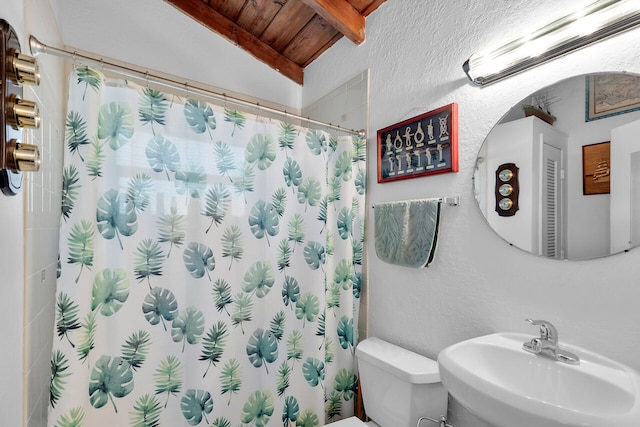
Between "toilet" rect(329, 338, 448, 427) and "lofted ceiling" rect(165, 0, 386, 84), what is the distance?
5.94 feet

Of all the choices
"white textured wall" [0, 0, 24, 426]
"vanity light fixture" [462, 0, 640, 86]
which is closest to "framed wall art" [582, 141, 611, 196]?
"vanity light fixture" [462, 0, 640, 86]

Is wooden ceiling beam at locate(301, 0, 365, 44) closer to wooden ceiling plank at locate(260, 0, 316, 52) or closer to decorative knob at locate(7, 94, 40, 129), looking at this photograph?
wooden ceiling plank at locate(260, 0, 316, 52)

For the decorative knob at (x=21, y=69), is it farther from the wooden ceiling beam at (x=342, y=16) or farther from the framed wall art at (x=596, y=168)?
the framed wall art at (x=596, y=168)

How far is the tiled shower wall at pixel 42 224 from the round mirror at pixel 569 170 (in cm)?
163

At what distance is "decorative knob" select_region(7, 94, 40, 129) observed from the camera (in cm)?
70

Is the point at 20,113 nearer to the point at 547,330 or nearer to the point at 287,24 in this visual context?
the point at 547,330

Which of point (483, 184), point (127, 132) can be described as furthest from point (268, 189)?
point (483, 184)

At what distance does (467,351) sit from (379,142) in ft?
3.75

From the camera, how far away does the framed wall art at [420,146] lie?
136 centimetres

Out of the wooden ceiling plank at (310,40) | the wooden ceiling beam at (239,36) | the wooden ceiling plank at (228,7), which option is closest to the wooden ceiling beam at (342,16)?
the wooden ceiling plank at (310,40)

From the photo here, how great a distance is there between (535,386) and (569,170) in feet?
2.29

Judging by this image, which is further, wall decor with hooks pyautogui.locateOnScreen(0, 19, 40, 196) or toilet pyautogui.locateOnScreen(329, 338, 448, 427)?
toilet pyautogui.locateOnScreen(329, 338, 448, 427)

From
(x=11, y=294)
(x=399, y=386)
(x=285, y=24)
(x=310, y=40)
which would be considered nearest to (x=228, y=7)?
(x=285, y=24)

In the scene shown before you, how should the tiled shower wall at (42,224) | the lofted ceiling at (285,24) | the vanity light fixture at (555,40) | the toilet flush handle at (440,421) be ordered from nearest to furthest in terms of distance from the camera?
the vanity light fixture at (555,40), the tiled shower wall at (42,224), the toilet flush handle at (440,421), the lofted ceiling at (285,24)
